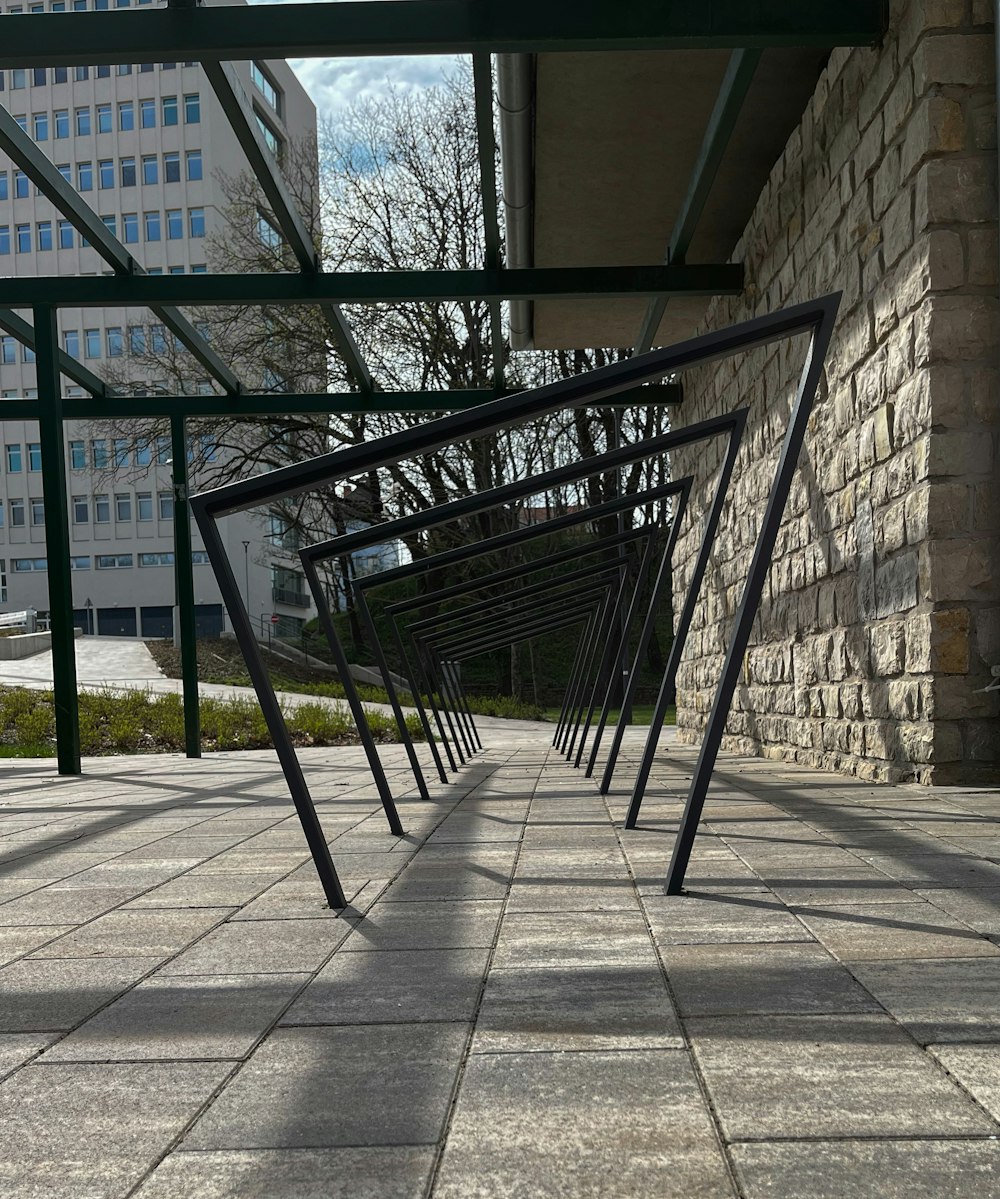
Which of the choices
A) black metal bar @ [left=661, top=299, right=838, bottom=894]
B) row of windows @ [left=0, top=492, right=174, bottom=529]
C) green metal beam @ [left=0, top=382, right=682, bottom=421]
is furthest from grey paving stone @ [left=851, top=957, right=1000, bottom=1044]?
row of windows @ [left=0, top=492, right=174, bottom=529]

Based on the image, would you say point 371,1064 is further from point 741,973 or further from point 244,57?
point 244,57

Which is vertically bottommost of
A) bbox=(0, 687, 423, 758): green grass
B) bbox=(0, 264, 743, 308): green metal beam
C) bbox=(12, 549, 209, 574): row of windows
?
bbox=(0, 687, 423, 758): green grass

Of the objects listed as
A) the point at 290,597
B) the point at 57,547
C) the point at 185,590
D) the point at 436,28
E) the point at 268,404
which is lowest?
the point at 185,590

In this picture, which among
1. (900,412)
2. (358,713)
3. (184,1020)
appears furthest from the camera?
(900,412)

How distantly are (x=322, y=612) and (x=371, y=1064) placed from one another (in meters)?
2.71

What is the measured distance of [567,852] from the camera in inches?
135

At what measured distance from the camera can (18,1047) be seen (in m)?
1.74

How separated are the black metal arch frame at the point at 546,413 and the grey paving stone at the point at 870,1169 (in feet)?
4.40

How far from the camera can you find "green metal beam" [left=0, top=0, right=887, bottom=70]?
4902 mm

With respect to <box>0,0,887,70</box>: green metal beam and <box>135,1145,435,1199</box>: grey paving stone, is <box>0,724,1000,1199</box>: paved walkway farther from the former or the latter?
<box>0,0,887,70</box>: green metal beam

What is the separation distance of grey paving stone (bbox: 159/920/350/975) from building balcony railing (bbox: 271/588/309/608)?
50.0 meters

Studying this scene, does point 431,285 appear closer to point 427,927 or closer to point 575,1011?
point 427,927

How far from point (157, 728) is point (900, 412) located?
9811 millimetres

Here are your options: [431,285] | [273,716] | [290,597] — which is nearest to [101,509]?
[290,597]
